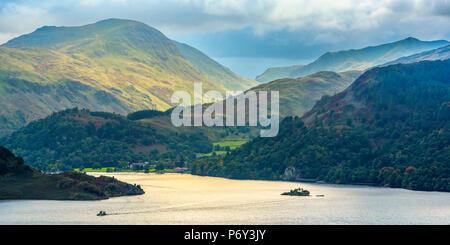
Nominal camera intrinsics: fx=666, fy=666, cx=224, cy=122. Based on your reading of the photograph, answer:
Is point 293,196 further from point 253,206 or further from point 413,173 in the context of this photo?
point 413,173

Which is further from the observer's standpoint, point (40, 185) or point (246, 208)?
point (40, 185)

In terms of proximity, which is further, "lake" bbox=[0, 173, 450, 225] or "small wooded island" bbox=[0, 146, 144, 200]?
"small wooded island" bbox=[0, 146, 144, 200]

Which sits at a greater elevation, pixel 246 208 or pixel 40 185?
pixel 40 185

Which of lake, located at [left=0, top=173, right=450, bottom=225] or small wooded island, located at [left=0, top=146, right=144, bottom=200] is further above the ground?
small wooded island, located at [left=0, top=146, right=144, bottom=200]

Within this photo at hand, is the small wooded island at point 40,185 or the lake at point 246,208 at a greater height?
the small wooded island at point 40,185
